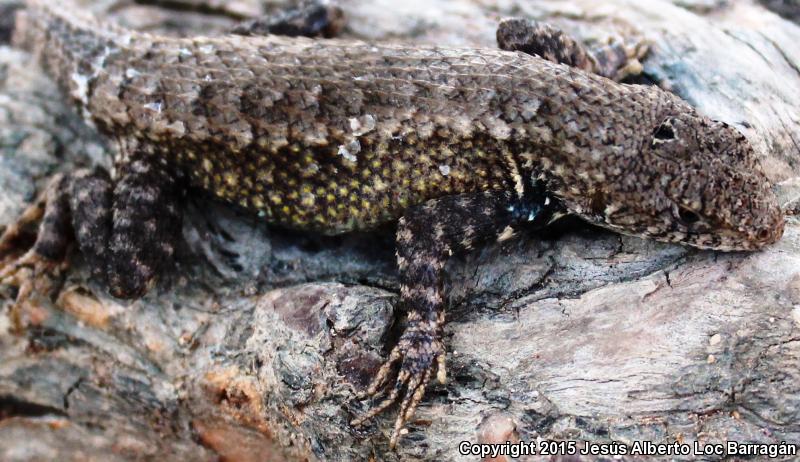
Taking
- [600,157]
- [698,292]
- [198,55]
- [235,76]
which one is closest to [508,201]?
[600,157]

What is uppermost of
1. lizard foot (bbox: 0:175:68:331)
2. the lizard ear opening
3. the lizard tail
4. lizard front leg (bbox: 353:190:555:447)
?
the lizard tail

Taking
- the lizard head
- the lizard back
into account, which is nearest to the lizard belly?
the lizard back

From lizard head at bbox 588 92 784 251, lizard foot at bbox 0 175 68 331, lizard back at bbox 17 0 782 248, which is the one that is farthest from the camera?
lizard foot at bbox 0 175 68 331

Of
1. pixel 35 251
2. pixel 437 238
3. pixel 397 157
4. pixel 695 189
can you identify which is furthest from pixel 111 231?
pixel 695 189

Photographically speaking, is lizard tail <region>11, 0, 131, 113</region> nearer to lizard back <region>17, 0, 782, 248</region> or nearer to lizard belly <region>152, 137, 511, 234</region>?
lizard back <region>17, 0, 782, 248</region>

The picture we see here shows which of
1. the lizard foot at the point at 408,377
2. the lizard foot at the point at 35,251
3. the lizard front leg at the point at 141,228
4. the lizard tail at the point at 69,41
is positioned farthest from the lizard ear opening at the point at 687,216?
the lizard foot at the point at 35,251

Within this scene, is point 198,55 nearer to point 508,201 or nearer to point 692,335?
point 508,201

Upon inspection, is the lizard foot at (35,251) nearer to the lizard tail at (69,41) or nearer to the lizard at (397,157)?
the lizard at (397,157)
